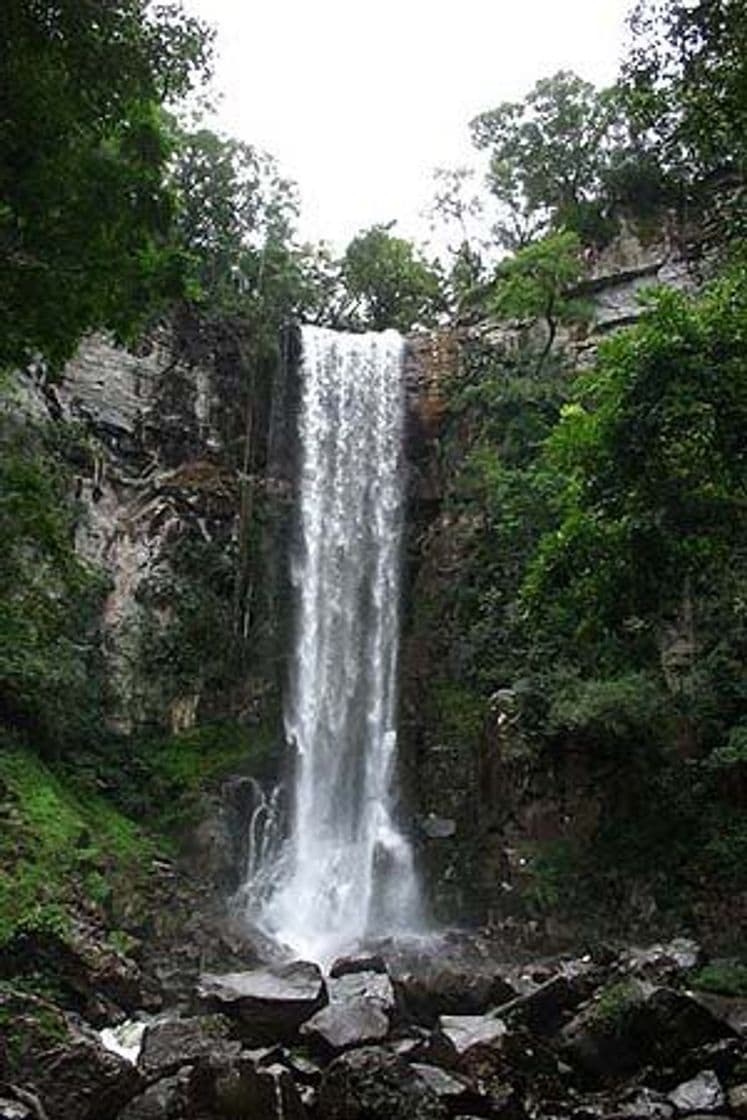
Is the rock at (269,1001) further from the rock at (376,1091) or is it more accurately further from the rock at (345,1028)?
the rock at (376,1091)

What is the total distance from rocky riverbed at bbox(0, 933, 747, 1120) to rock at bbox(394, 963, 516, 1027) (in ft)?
0.06

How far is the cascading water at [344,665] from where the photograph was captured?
1642 centimetres

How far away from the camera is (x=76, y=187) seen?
5547 mm

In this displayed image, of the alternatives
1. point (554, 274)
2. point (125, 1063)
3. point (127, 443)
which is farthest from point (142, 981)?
point (554, 274)

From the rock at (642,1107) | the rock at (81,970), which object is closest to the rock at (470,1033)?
the rock at (642,1107)

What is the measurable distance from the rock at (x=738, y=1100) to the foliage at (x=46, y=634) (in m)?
6.43

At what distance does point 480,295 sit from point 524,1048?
1898cm

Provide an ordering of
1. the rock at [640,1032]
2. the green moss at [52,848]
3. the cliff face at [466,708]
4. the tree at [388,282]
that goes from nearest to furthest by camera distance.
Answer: the rock at [640,1032] → the green moss at [52,848] → the cliff face at [466,708] → the tree at [388,282]

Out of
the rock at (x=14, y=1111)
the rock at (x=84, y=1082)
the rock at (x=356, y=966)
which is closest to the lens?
the rock at (x=14, y=1111)

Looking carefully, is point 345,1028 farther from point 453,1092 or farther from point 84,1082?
point 84,1082

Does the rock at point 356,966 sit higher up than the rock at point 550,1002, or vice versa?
the rock at point 550,1002

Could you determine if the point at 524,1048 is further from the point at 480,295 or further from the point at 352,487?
the point at 480,295

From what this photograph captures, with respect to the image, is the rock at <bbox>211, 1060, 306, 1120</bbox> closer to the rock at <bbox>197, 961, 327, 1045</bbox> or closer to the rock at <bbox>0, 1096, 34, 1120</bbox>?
the rock at <bbox>0, 1096, 34, 1120</bbox>

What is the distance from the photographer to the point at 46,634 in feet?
36.9
